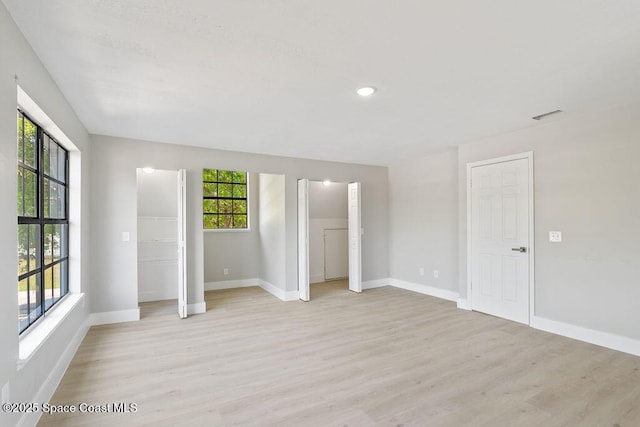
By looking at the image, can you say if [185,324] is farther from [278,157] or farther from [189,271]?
[278,157]

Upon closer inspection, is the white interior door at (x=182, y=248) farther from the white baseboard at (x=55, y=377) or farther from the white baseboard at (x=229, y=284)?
the white baseboard at (x=229, y=284)

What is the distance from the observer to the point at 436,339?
3523 millimetres

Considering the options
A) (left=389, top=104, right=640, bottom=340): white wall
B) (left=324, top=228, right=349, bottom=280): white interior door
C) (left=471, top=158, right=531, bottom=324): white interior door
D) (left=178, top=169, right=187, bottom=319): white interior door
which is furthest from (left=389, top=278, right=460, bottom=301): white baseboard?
(left=178, top=169, right=187, bottom=319): white interior door

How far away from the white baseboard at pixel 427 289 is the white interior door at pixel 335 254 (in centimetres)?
121

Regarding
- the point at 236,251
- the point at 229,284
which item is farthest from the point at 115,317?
the point at 236,251

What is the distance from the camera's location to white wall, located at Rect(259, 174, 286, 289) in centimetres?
544

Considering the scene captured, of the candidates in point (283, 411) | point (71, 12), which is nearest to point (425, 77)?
point (71, 12)

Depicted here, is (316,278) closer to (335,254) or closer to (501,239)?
(335,254)

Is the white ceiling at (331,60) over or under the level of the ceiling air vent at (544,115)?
over

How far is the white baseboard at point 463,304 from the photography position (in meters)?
4.65

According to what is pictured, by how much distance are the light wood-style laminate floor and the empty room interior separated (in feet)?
0.09

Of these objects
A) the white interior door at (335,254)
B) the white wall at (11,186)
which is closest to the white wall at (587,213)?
the white interior door at (335,254)

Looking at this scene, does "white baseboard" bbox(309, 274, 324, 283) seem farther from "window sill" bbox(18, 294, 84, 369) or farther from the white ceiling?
"window sill" bbox(18, 294, 84, 369)

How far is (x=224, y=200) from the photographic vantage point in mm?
6492
